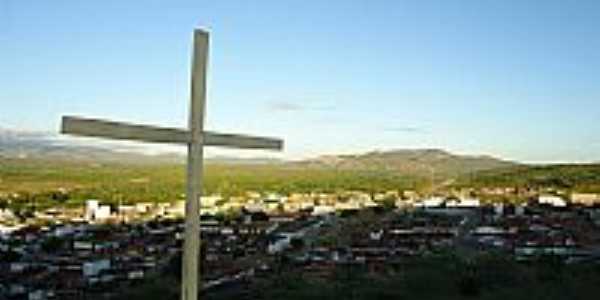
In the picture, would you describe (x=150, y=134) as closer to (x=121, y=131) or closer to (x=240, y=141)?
(x=121, y=131)

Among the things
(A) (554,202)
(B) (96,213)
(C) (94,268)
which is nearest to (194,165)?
(C) (94,268)

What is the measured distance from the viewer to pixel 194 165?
4426mm

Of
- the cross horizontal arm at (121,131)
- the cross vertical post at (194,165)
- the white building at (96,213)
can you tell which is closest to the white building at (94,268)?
the cross vertical post at (194,165)

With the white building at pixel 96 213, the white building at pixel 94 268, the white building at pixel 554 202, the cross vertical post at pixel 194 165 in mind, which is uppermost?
the cross vertical post at pixel 194 165

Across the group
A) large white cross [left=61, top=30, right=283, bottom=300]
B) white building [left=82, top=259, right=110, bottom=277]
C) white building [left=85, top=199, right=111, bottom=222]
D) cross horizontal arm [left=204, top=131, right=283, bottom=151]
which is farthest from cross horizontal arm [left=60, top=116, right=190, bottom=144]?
white building [left=85, top=199, right=111, bottom=222]

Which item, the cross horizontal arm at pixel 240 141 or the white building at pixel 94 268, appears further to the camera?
the white building at pixel 94 268

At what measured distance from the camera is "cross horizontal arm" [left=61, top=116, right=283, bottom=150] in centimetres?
369

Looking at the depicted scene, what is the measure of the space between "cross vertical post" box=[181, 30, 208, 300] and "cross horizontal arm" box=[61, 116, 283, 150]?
71 mm

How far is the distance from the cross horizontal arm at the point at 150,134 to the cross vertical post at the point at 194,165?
7 centimetres

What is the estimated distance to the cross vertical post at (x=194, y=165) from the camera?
436 centimetres

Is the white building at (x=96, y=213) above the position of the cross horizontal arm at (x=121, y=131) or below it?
below

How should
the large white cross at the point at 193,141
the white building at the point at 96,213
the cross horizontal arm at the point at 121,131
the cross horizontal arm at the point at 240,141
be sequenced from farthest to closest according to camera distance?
1. the white building at the point at 96,213
2. the cross horizontal arm at the point at 240,141
3. the large white cross at the point at 193,141
4. the cross horizontal arm at the point at 121,131

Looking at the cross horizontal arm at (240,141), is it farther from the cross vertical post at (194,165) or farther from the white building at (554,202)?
the white building at (554,202)

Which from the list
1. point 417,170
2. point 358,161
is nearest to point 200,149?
point 417,170
